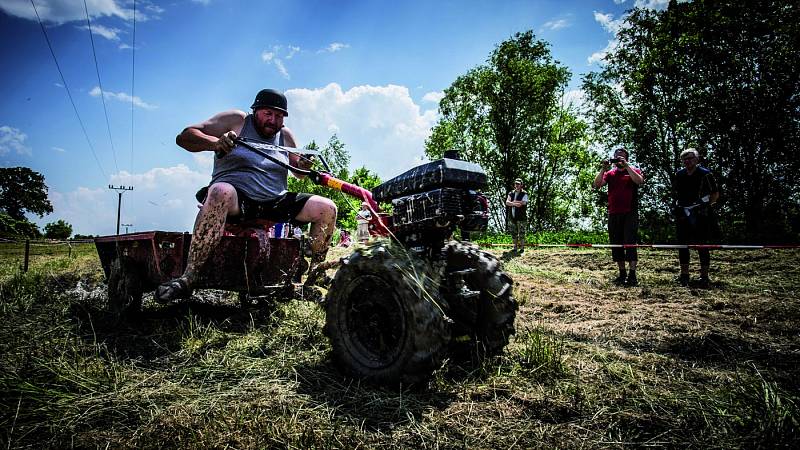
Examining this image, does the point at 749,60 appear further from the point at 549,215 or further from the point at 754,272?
the point at 549,215

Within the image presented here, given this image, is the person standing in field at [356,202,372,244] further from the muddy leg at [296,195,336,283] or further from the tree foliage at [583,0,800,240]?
the tree foliage at [583,0,800,240]

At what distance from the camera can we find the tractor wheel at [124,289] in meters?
3.73

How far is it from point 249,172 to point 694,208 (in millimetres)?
6440

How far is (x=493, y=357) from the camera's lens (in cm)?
261

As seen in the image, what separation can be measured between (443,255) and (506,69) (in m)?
27.5

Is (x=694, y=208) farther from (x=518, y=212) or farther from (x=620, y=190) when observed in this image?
(x=518, y=212)

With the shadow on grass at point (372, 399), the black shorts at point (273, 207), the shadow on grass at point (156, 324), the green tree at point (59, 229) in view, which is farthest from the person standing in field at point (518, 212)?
the green tree at point (59, 229)

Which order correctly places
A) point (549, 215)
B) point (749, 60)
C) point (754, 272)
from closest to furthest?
1. point (754, 272)
2. point (749, 60)
3. point (549, 215)

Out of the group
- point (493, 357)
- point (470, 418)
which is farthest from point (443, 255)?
point (470, 418)

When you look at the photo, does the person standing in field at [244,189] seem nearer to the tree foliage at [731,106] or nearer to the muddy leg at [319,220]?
the muddy leg at [319,220]

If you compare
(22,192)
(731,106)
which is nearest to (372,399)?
(731,106)

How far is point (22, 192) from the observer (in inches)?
1081

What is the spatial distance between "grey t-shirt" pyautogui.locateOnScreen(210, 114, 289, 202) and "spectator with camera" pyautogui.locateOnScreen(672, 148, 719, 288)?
598 cm

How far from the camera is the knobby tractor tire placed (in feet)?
6.93
